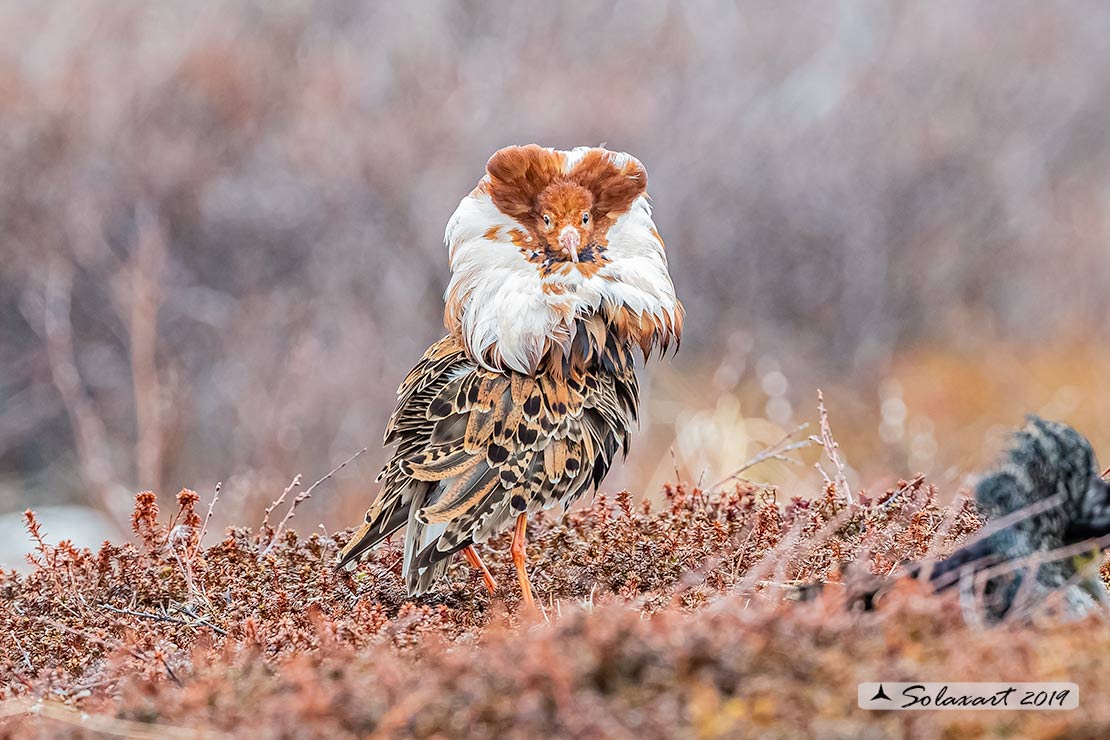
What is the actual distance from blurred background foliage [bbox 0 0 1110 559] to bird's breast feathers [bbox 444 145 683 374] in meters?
3.91

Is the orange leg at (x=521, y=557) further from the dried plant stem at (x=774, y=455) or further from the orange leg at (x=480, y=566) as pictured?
the dried plant stem at (x=774, y=455)

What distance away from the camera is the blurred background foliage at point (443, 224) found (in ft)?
27.6

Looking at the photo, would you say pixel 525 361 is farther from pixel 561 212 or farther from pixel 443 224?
pixel 443 224

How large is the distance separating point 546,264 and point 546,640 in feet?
4.60

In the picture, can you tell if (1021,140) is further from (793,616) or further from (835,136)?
(793,616)

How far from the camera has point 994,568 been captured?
225cm

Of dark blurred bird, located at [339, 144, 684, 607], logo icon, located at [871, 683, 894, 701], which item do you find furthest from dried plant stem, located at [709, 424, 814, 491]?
logo icon, located at [871, 683, 894, 701]

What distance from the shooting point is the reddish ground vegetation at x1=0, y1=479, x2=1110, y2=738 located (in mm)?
1878

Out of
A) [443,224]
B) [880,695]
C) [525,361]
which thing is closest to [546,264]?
[525,361]

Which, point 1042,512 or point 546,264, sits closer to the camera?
point 1042,512

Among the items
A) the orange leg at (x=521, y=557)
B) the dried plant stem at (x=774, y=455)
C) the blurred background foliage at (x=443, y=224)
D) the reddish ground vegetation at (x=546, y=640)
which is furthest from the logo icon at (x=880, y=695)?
the blurred background foliage at (x=443, y=224)

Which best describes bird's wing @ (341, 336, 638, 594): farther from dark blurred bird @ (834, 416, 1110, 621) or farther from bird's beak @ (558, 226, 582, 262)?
dark blurred bird @ (834, 416, 1110, 621)

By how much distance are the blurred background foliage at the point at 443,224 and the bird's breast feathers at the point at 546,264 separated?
391 centimetres

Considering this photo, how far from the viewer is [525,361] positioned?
3.11 m
